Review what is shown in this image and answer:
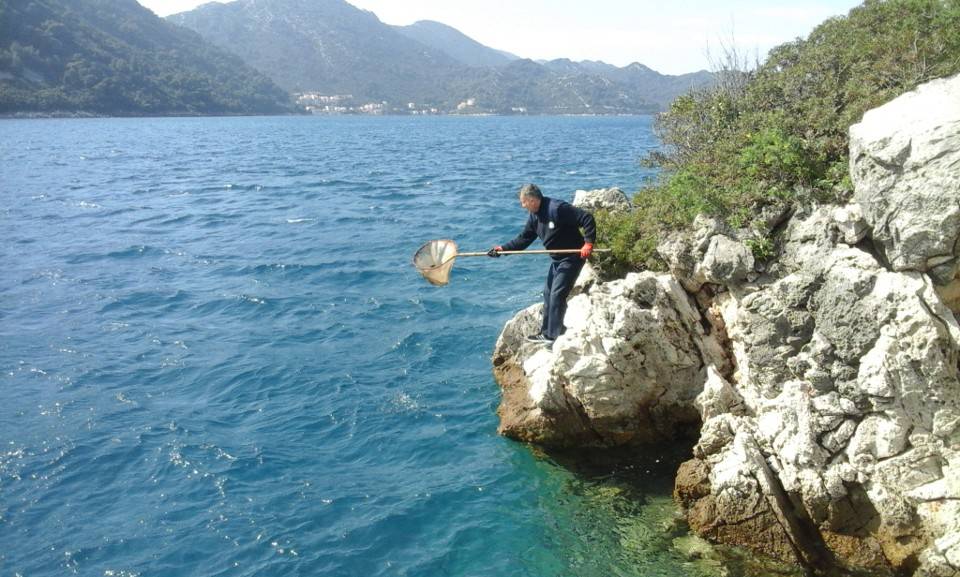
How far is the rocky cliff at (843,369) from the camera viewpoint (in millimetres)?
7824

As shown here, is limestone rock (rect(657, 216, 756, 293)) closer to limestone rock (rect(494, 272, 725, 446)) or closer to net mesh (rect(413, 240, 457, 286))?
limestone rock (rect(494, 272, 725, 446))

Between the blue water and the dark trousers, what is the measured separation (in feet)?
6.81

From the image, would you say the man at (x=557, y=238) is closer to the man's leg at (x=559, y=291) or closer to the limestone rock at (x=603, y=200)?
the man's leg at (x=559, y=291)

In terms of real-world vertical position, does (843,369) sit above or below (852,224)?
below

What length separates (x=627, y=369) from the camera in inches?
410

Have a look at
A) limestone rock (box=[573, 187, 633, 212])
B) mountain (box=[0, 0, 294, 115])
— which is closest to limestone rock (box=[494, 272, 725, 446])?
limestone rock (box=[573, 187, 633, 212])

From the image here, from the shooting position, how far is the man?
11250 millimetres

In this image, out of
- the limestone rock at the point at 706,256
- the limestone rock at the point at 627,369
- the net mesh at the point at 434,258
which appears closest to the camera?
the limestone rock at the point at 706,256

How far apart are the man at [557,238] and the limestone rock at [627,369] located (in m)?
0.52

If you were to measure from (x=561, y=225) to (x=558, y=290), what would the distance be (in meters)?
1.07

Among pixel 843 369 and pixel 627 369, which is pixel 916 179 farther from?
pixel 627 369

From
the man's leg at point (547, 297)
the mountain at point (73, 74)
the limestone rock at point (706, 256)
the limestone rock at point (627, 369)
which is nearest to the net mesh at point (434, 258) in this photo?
the man's leg at point (547, 297)

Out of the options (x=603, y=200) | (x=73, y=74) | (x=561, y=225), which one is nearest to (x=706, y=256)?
(x=561, y=225)

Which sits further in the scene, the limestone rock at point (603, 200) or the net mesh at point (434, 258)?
the limestone rock at point (603, 200)
